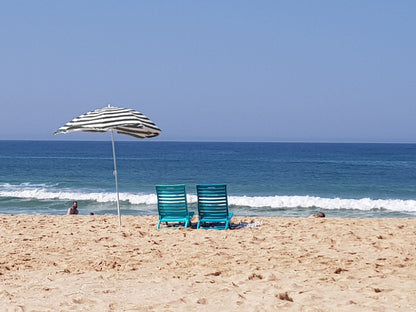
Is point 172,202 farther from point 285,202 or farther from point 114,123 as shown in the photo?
point 285,202

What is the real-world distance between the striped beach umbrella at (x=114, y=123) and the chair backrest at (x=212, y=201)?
1452 mm

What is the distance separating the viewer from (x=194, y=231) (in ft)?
31.9

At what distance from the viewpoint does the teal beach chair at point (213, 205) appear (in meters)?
10.2

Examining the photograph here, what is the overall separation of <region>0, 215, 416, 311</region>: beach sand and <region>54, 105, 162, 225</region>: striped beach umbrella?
185cm

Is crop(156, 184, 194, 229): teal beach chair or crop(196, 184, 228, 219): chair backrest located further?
crop(156, 184, 194, 229): teal beach chair

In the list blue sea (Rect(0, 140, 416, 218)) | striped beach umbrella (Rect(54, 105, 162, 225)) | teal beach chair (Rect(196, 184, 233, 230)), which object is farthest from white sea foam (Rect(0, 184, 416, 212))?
striped beach umbrella (Rect(54, 105, 162, 225))

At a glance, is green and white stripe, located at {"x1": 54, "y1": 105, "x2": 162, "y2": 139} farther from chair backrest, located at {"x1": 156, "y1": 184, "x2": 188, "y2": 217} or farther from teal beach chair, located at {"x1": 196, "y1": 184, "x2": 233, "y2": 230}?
teal beach chair, located at {"x1": 196, "y1": 184, "x2": 233, "y2": 230}

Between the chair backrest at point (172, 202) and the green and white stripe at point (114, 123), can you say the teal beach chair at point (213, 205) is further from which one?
the green and white stripe at point (114, 123)

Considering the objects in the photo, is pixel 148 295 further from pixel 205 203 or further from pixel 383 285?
pixel 205 203

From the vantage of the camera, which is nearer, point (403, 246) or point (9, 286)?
point (9, 286)

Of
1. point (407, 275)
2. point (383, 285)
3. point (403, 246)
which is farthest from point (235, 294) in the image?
point (403, 246)

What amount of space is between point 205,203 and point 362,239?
3.13m

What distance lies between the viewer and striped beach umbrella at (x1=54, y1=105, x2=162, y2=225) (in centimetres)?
936

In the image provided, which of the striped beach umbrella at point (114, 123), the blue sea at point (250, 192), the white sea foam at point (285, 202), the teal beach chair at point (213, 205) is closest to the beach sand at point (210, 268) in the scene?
the teal beach chair at point (213, 205)
